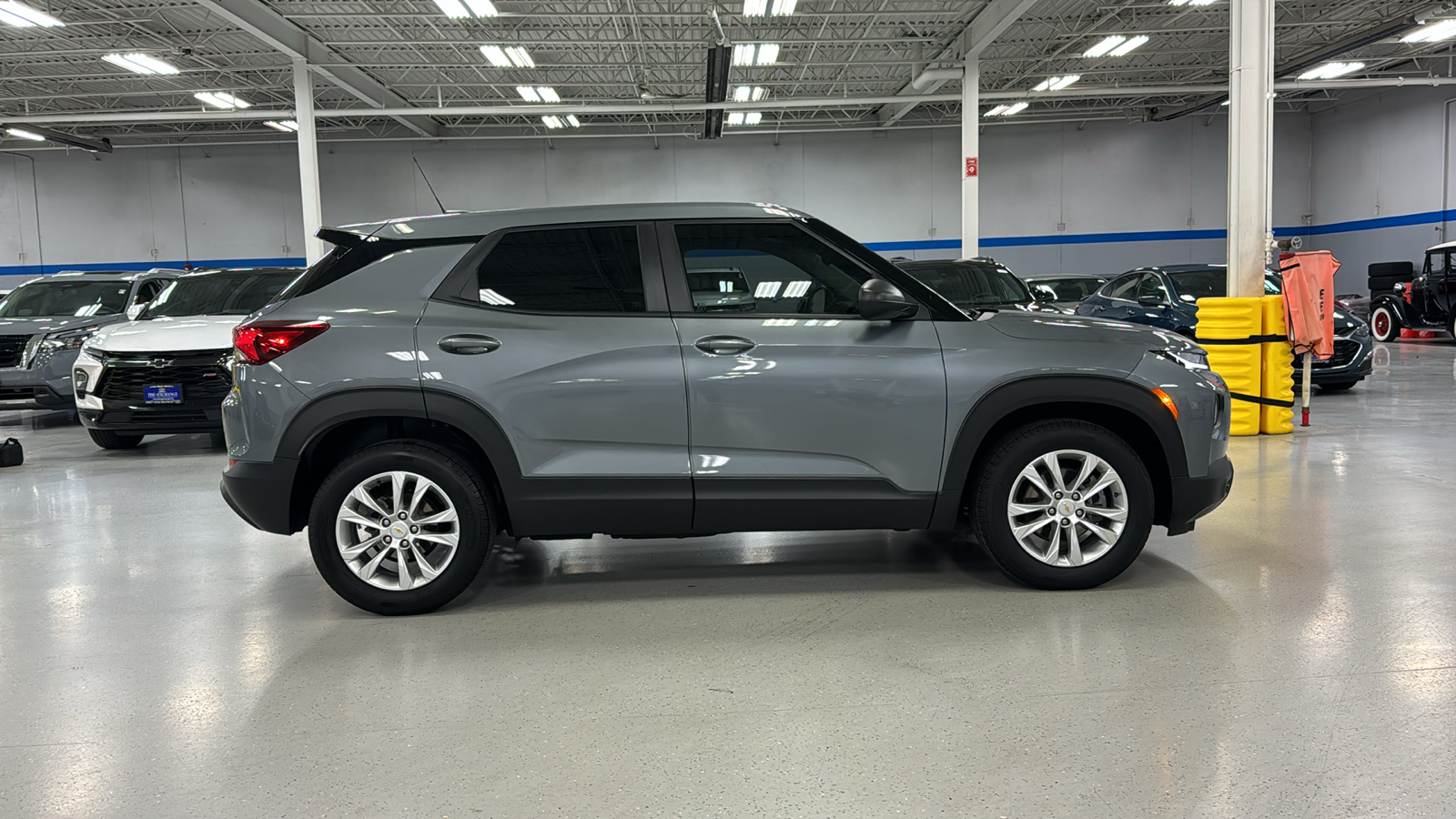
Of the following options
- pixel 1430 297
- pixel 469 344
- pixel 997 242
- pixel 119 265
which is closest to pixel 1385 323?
pixel 1430 297

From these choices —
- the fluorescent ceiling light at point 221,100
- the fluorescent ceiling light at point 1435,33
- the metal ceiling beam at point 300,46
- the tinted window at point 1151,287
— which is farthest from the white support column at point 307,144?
the fluorescent ceiling light at point 1435,33

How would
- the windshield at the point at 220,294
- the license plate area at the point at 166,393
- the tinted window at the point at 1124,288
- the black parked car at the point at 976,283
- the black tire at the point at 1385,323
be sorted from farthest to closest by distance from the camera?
1. the black tire at the point at 1385,323
2. the tinted window at the point at 1124,288
3. the black parked car at the point at 976,283
4. the windshield at the point at 220,294
5. the license plate area at the point at 166,393

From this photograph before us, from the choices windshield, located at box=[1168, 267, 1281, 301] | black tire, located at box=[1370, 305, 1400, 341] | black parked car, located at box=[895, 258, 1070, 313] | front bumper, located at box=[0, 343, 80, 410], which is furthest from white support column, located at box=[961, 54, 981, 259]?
front bumper, located at box=[0, 343, 80, 410]

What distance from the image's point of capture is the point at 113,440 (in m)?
8.98

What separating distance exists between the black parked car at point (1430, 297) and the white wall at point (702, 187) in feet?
25.0

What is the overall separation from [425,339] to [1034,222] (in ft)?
82.7

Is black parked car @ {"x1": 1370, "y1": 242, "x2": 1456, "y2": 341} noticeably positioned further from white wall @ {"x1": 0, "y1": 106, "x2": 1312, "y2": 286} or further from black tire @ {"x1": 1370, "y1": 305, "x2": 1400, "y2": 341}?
white wall @ {"x1": 0, "y1": 106, "x2": 1312, "y2": 286}

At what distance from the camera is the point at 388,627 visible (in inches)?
145

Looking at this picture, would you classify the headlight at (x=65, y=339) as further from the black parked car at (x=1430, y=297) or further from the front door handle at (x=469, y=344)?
the black parked car at (x=1430, y=297)

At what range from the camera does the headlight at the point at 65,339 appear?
9906 millimetres

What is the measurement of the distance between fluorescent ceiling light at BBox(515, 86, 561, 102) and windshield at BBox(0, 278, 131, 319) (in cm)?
1076

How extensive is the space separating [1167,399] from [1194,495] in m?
0.39

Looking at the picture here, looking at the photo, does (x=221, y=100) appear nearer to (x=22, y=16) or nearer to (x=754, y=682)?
(x=22, y=16)

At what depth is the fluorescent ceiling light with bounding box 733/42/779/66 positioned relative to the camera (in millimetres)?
17922
